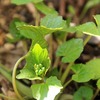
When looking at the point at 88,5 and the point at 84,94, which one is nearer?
the point at 84,94

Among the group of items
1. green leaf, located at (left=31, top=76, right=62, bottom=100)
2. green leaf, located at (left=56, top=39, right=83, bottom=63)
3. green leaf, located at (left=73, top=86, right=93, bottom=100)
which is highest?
green leaf, located at (left=56, top=39, right=83, bottom=63)

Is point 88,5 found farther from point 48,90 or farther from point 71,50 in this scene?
point 48,90

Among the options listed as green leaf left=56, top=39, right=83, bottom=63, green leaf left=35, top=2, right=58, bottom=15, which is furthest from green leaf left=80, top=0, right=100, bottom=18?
green leaf left=56, top=39, right=83, bottom=63

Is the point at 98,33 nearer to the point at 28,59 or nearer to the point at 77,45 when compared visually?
the point at 77,45

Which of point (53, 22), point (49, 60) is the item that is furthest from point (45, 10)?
point (49, 60)

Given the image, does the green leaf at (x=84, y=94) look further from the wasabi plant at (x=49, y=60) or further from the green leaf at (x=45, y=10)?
the green leaf at (x=45, y=10)

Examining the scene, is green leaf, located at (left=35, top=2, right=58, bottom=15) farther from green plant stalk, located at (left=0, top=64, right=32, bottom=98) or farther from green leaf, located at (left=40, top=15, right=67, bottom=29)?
green plant stalk, located at (left=0, top=64, right=32, bottom=98)

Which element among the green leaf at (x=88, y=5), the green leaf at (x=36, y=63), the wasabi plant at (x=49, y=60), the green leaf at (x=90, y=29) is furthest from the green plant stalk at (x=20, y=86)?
the green leaf at (x=88, y=5)
